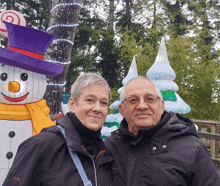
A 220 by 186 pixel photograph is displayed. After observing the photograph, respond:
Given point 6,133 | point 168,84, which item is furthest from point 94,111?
point 168,84

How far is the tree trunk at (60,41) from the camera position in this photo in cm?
461

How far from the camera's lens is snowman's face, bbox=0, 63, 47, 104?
9.37 ft

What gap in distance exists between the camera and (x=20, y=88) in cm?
292

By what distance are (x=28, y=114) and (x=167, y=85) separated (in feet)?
8.57

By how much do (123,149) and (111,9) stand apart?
39.4ft

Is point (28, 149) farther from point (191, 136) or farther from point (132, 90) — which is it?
point (191, 136)

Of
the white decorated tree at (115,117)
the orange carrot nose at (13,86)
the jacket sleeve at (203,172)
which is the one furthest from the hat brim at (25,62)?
the white decorated tree at (115,117)

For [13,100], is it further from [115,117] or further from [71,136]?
[115,117]

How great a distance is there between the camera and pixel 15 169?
1291mm

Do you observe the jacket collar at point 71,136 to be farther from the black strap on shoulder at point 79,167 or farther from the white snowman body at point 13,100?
the white snowman body at point 13,100

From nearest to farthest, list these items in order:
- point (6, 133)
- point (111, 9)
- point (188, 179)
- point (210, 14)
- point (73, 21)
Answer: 1. point (188, 179)
2. point (6, 133)
3. point (73, 21)
4. point (210, 14)
5. point (111, 9)

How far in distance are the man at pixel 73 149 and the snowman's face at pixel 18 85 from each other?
4.95 feet

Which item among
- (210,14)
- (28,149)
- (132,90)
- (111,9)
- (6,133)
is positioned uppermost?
(111,9)

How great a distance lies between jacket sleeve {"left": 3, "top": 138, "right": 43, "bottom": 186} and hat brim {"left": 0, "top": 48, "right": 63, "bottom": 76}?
1.65m
